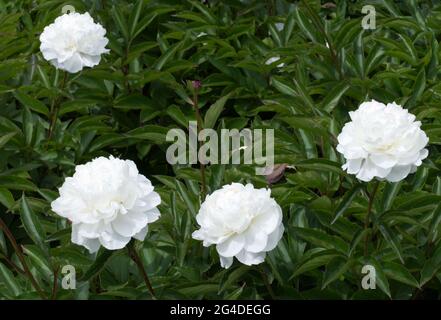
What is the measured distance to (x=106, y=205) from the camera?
1612mm

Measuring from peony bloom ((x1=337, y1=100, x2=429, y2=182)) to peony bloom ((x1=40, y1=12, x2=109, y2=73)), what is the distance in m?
1.09

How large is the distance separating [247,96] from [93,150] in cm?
53

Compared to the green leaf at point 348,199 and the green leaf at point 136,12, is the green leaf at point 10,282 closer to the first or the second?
the green leaf at point 348,199

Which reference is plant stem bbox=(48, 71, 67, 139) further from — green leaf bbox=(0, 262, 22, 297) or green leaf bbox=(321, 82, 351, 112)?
green leaf bbox=(321, 82, 351, 112)

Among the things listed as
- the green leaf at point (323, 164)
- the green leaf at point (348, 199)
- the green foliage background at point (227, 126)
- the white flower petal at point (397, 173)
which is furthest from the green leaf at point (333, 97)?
the white flower petal at point (397, 173)

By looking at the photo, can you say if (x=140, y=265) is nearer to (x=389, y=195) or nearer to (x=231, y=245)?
(x=231, y=245)

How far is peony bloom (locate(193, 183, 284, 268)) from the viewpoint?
162cm

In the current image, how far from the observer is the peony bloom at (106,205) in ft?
5.29

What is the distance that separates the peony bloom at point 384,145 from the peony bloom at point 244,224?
0.60 ft

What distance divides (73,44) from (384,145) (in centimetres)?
119

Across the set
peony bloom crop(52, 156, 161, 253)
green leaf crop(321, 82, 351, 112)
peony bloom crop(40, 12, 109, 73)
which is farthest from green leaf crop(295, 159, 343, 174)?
peony bloom crop(40, 12, 109, 73)
